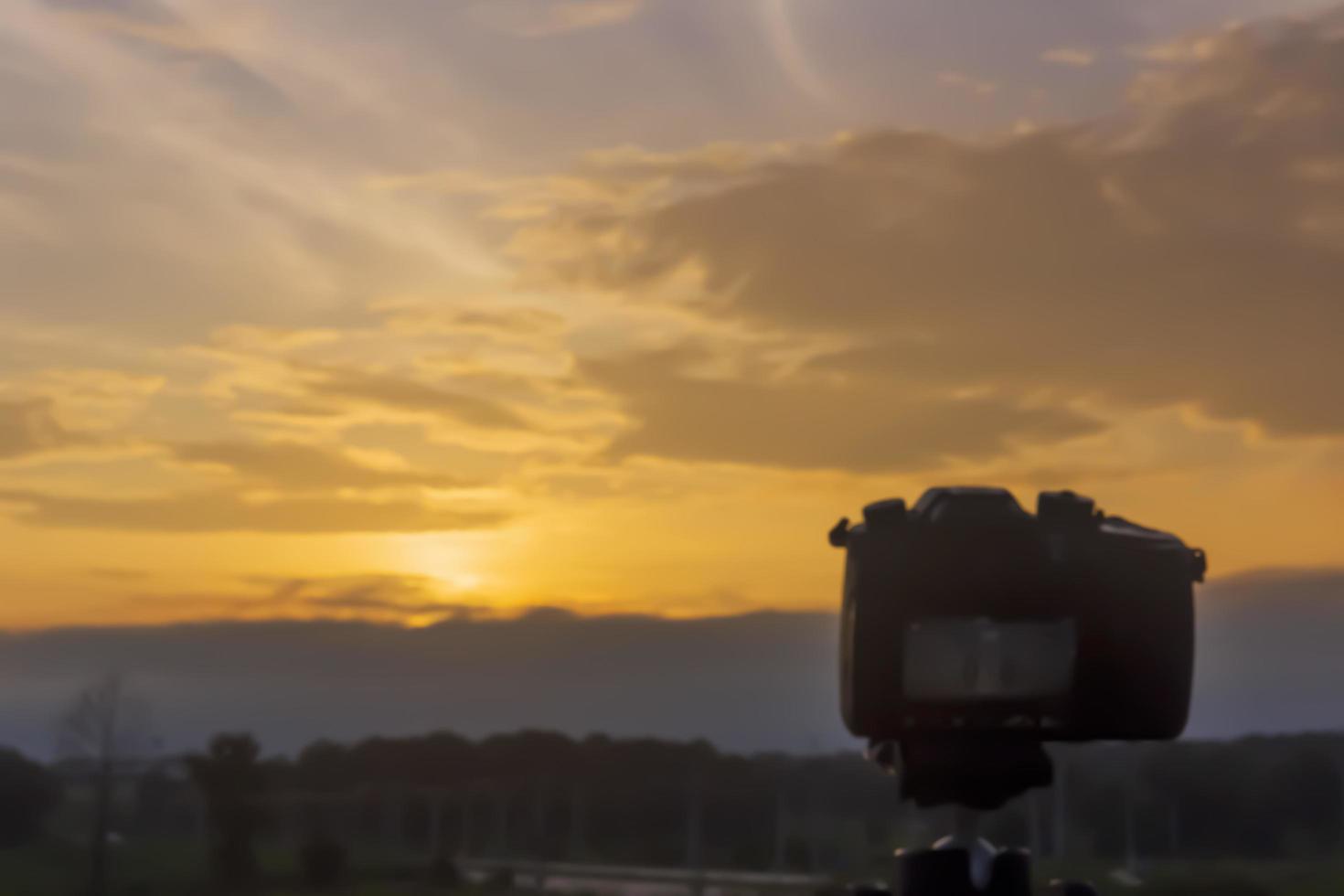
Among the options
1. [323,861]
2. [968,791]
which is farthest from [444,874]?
[968,791]

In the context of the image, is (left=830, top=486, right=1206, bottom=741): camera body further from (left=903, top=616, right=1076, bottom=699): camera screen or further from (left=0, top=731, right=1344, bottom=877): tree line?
(left=0, top=731, right=1344, bottom=877): tree line

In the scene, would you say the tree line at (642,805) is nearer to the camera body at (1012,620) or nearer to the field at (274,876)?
the field at (274,876)

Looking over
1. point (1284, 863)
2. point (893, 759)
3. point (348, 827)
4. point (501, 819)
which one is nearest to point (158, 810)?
point (348, 827)

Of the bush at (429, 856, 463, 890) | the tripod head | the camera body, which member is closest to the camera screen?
the camera body

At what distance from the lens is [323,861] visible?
3922cm

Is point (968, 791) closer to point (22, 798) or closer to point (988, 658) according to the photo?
point (988, 658)

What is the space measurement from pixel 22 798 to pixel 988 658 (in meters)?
33.3

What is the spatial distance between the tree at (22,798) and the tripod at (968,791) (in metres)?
32.6

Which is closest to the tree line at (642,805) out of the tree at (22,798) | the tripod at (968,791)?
the tree at (22,798)

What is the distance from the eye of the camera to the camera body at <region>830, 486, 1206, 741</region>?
3604 millimetres

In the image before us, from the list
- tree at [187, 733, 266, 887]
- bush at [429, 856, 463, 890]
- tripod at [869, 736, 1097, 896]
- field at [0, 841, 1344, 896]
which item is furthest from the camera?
bush at [429, 856, 463, 890]

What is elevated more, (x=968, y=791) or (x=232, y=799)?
(x=968, y=791)

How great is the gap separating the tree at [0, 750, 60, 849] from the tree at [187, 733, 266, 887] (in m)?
4.54

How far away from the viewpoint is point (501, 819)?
50531 mm
